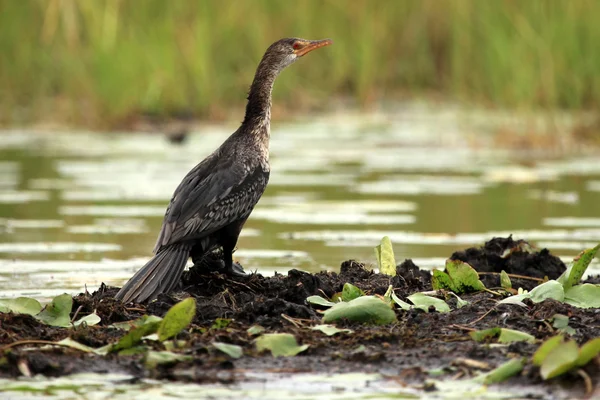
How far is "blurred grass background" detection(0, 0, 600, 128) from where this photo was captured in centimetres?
1900

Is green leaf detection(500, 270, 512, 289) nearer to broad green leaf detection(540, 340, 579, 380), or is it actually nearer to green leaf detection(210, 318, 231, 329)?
green leaf detection(210, 318, 231, 329)

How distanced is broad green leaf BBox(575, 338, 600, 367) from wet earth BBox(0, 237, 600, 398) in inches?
3.4

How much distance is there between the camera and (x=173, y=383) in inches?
226

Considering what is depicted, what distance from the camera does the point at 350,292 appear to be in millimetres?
7191

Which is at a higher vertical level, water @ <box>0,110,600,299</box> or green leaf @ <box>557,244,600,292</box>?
water @ <box>0,110,600,299</box>

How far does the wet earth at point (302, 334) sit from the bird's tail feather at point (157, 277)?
91 mm

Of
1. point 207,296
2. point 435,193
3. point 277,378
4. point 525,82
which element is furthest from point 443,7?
point 277,378

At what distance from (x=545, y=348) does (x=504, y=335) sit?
2.06 feet

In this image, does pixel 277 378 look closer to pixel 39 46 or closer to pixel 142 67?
pixel 142 67

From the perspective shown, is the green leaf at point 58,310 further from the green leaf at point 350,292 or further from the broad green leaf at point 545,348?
the broad green leaf at point 545,348

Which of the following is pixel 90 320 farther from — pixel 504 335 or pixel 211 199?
pixel 504 335

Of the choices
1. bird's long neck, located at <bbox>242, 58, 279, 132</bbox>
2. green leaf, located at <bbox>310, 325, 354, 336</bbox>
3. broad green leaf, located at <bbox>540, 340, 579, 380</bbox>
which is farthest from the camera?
bird's long neck, located at <bbox>242, 58, 279, 132</bbox>

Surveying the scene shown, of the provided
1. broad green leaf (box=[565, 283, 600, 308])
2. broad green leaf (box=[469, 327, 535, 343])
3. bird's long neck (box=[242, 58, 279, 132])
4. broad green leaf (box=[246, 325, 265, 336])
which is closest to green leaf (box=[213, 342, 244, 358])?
broad green leaf (box=[246, 325, 265, 336])

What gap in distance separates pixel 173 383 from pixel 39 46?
15.7 m
